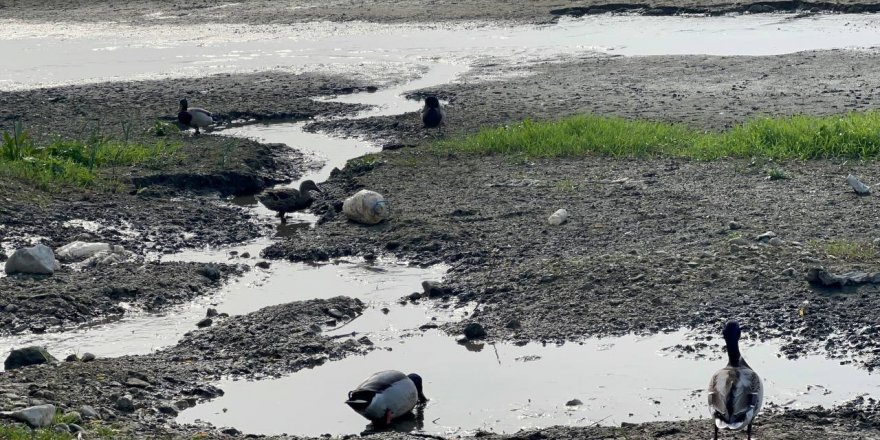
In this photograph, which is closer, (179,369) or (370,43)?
(179,369)

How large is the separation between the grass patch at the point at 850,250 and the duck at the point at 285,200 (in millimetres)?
4626

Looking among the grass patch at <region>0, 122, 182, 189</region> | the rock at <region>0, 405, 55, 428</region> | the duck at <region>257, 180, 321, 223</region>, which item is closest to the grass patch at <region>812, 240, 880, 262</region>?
the duck at <region>257, 180, 321, 223</region>

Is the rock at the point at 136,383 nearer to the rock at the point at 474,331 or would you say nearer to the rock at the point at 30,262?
the rock at the point at 474,331

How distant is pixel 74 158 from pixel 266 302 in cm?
481

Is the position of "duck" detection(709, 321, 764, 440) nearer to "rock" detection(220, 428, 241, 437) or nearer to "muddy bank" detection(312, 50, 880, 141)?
"rock" detection(220, 428, 241, 437)

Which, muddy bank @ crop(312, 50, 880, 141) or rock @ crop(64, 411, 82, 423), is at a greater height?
rock @ crop(64, 411, 82, 423)

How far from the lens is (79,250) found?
34.4 ft

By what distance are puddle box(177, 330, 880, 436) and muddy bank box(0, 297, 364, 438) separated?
0.52 feet

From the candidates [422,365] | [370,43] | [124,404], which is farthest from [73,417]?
[370,43]

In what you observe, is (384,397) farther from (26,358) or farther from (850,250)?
(850,250)

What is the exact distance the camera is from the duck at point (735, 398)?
19.9ft

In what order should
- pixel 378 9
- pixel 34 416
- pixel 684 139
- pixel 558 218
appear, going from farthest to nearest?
pixel 378 9, pixel 684 139, pixel 558 218, pixel 34 416

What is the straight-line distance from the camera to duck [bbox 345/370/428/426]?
7.05 metres

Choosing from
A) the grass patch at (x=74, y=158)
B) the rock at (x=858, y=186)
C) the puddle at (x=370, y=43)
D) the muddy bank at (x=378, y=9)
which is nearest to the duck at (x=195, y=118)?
the grass patch at (x=74, y=158)
